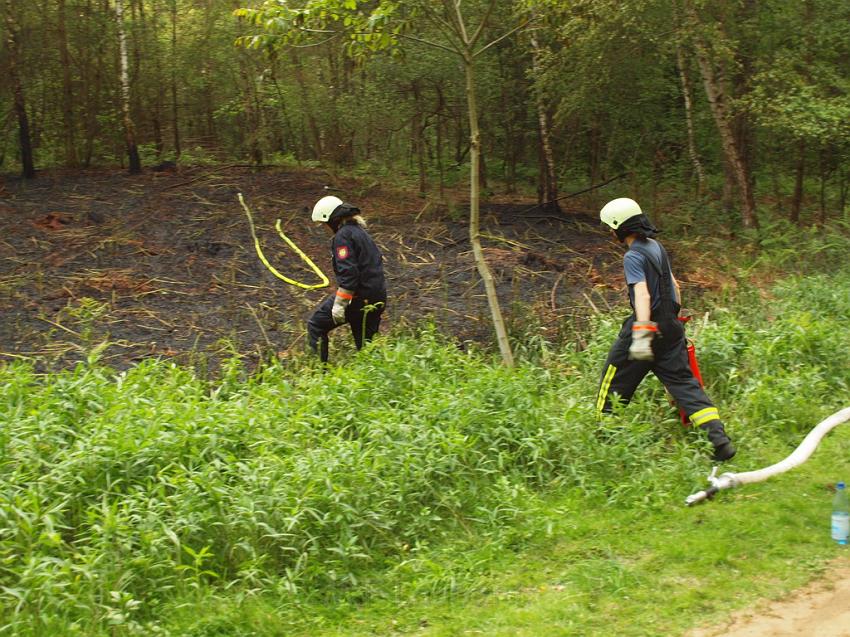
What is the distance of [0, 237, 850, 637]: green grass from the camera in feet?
14.7

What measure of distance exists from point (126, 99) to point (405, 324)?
9.19 metres

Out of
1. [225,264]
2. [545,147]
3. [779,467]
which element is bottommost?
[779,467]

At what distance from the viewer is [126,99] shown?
15922 mm

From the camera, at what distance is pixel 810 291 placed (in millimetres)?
10523

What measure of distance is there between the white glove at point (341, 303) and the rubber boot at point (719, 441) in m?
3.46

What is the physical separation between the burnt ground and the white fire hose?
11.6 ft

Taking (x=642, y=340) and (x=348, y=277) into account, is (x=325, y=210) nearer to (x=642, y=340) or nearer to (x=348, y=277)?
(x=348, y=277)

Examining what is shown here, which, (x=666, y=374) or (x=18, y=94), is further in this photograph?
(x=18, y=94)

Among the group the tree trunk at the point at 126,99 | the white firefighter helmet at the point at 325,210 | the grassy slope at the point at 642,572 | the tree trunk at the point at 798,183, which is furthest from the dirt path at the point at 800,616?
the tree trunk at the point at 126,99

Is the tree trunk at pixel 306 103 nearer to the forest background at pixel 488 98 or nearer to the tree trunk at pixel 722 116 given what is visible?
the forest background at pixel 488 98

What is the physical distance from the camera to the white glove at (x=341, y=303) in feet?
26.5

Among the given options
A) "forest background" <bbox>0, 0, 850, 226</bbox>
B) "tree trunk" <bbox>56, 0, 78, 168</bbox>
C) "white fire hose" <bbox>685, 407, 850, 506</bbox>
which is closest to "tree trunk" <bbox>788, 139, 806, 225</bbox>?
"forest background" <bbox>0, 0, 850, 226</bbox>

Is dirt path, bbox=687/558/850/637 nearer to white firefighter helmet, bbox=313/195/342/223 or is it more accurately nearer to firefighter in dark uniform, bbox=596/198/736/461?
firefighter in dark uniform, bbox=596/198/736/461

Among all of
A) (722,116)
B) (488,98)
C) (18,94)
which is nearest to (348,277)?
(488,98)
